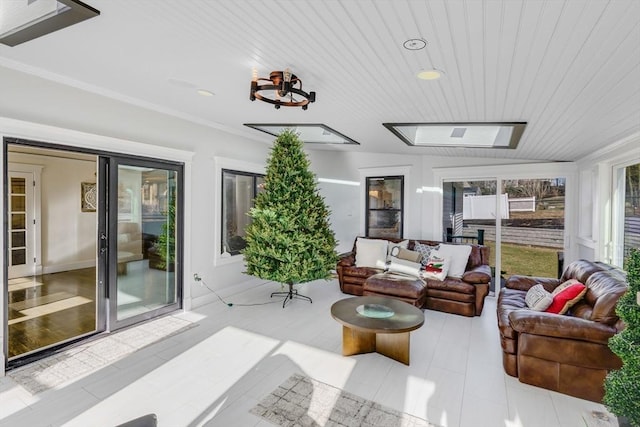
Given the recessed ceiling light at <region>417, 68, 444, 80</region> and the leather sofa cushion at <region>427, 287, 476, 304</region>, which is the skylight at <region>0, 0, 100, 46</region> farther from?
the leather sofa cushion at <region>427, 287, 476, 304</region>

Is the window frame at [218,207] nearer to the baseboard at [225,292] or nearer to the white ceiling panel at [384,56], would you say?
the baseboard at [225,292]

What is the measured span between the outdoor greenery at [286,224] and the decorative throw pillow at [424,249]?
167cm

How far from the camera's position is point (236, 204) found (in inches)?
215

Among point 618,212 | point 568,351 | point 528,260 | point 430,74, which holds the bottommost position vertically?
point 568,351

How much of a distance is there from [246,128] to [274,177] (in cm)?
92

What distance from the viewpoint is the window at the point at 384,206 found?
6.39 meters

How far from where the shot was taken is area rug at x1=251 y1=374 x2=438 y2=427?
2.28 meters

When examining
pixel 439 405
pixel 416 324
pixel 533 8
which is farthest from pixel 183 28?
pixel 439 405

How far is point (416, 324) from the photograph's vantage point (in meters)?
3.08

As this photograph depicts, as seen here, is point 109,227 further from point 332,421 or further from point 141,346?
point 332,421

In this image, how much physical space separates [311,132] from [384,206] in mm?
2278

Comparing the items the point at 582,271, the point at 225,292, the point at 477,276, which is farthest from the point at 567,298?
the point at 225,292

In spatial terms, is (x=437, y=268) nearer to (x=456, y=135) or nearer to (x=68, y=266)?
(x=456, y=135)

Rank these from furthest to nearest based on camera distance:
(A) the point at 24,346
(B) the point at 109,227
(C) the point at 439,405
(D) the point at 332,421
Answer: (B) the point at 109,227
(A) the point at 24,346
(C) the point at 439,405
(D) the point at 332,421
